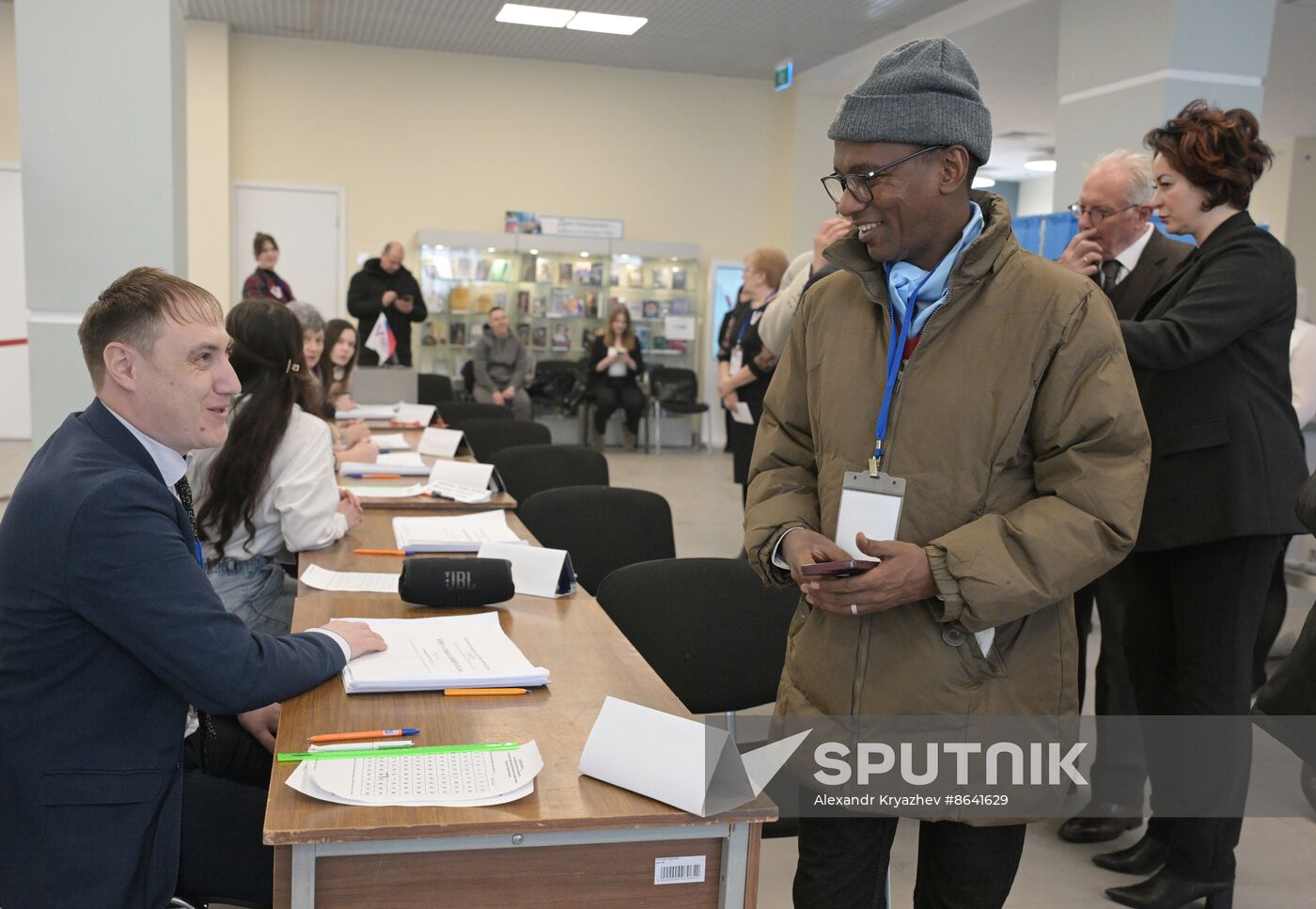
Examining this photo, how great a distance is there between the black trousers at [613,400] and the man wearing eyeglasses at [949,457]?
9.42 meters

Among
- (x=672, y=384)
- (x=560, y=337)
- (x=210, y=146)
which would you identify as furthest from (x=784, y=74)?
(x=210, y=146)

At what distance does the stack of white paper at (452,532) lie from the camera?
2.80 m

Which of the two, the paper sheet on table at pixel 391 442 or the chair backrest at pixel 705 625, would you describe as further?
the paper sheet on table at pixel 391 442

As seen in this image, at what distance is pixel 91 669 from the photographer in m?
1.53

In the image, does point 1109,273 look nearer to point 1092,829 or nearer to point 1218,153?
point 1218,153

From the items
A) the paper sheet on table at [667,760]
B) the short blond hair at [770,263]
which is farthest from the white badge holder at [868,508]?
the short blond hair at [770,263]

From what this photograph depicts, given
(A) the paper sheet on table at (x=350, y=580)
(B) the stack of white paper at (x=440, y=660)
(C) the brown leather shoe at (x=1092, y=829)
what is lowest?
(C) the brown leather shoe at (x=1092, y=829)

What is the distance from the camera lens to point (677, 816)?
1.40m

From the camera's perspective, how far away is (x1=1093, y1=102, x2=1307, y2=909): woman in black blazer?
93.9 inches

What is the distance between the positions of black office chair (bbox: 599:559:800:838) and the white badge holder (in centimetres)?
82

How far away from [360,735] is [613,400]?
9569 millimetres

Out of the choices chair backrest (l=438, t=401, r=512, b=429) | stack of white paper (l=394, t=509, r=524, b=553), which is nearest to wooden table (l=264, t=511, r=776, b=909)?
stack of white paper (l=394, t=509, r=524, b=553)

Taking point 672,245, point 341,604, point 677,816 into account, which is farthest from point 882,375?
point 672,245

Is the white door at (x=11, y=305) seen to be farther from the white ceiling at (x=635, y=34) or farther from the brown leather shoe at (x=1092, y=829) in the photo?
the brown leather shoe at (x=1092, y=829)
